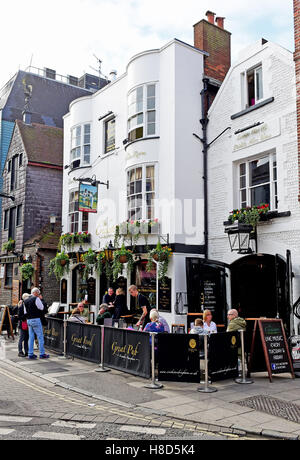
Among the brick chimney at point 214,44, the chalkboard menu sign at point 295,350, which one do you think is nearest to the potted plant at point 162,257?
the chalkboard menu sign at point 295,350

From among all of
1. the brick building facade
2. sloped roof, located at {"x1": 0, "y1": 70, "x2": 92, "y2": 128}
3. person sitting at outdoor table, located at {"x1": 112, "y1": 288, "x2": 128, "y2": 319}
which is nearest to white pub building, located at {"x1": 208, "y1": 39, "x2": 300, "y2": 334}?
person sitting at outdoor table, located at {"x1": 112, "y1": 288, "x2": 128, "y2": 319}

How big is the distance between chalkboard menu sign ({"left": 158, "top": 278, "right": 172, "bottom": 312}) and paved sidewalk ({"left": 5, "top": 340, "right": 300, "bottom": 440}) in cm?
436

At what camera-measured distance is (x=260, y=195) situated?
42.4 feet

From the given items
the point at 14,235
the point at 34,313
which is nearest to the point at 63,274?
the point at 14,235

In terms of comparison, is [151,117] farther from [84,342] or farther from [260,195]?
[84,342]

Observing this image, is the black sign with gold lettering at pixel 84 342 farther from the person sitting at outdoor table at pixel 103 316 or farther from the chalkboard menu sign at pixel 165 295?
the chalkboard menu sign at pixel 165 295

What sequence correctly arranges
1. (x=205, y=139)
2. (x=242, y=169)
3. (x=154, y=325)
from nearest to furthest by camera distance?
(x=154, y=325), (x=242, y=169), (x=205, y=139)

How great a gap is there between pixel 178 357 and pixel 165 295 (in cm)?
591

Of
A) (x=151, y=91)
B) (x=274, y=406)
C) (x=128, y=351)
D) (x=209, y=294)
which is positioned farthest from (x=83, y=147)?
(x=274, y=406)

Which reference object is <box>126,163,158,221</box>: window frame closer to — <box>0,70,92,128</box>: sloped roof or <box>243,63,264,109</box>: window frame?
<box>243,63,264,109</box>: window frame

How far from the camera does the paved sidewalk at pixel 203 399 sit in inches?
228

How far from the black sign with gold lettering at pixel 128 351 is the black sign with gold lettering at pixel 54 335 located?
7.76ft

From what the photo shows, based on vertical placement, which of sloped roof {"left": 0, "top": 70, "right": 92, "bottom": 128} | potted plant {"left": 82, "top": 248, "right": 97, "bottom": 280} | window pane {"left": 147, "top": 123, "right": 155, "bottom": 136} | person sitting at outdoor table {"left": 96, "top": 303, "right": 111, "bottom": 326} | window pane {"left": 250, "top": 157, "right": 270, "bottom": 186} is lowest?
person sitting at outdoor table {"left": 96, "top": 303, "right": 111, "bottom": 326}

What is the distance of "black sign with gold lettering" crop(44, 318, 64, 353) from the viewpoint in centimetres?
1147
